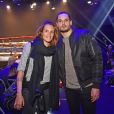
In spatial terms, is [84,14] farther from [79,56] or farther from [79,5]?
[79,56]

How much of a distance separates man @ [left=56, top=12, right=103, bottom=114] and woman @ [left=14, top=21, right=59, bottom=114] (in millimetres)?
183

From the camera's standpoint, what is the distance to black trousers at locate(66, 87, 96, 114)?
133 inches

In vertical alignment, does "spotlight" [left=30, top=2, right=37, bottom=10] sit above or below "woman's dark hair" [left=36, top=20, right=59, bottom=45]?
above

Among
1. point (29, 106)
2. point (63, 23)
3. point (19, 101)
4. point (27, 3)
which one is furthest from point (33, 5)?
point (19, 101)

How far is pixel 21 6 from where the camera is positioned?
65.9ft

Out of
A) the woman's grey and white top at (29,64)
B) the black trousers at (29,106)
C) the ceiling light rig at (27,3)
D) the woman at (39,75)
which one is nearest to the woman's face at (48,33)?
the woman at (39,75)

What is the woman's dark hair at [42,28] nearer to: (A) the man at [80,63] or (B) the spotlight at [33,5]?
(A) the man at [80,63]

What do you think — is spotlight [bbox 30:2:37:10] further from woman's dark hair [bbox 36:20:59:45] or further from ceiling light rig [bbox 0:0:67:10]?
woman's dark hair [bbox 36:20:59:45]

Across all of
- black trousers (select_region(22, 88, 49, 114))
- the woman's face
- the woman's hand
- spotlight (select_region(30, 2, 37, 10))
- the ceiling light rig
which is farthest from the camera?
spotlight (select_region(30, 2, 37, 10))

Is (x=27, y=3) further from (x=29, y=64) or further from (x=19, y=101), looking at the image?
(x=19, y=101)

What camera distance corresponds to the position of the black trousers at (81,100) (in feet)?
11.0

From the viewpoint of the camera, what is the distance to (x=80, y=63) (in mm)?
3312

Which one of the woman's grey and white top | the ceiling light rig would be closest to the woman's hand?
the woman's grey and white top

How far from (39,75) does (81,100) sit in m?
0.69
